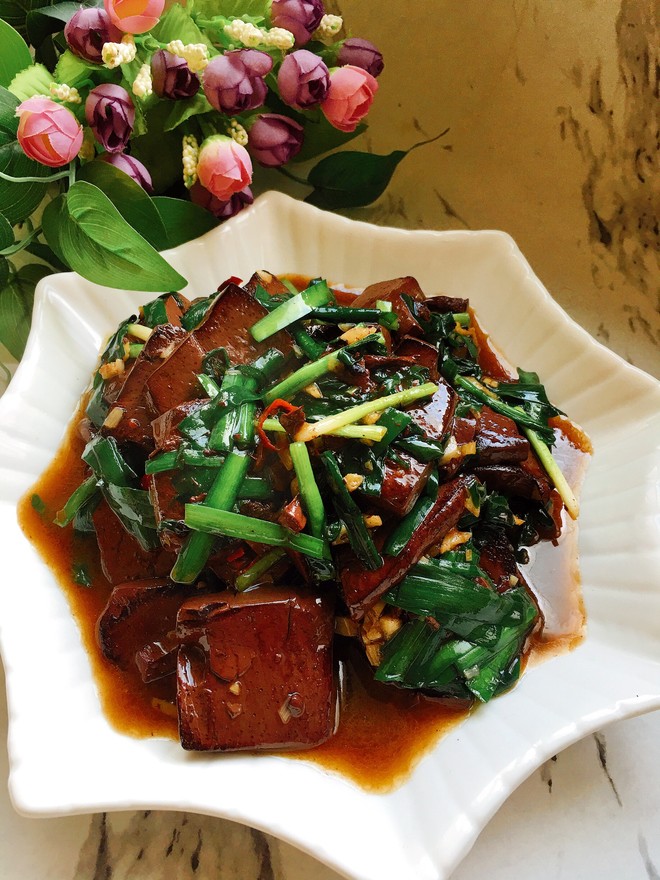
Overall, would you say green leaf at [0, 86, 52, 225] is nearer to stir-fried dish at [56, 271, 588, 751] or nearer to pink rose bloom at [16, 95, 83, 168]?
pink rose bloom at [16, 95, 83, 168]

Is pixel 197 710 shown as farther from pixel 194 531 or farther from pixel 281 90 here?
pixel 281 90

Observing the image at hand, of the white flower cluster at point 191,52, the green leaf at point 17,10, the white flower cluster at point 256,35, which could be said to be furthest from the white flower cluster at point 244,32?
the green leaf at point 17,10

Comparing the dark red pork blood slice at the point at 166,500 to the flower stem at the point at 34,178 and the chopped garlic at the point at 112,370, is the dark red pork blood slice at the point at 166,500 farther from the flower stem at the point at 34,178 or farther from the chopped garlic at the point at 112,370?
the flower stem at the point at 34,178

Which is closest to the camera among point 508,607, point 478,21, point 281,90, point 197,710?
point 197,710

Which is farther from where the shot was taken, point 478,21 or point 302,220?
point 478,21

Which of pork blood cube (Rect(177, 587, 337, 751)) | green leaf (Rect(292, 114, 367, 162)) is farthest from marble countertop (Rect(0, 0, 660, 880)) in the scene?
pork blood cube (Rect(177, 587, 337, 751))

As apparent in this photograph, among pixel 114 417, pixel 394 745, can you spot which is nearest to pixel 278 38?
pixel 114 417

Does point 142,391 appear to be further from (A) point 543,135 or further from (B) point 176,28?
(A) point 543,135

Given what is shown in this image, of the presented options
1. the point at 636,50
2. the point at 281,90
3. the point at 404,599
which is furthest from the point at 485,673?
the point at 636,50
